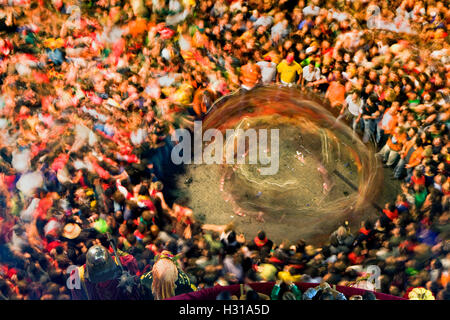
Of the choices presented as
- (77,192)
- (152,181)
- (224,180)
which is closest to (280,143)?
(224,180)

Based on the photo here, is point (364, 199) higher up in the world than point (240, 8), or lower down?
lower down

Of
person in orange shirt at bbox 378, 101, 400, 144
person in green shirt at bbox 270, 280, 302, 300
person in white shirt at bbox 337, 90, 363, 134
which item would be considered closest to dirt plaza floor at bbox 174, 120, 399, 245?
person in orange shirt at bbox 378, 101, 400, 144

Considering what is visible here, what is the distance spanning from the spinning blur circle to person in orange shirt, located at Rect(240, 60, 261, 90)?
0.15m

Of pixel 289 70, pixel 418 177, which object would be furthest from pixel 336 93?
pixel 418 177

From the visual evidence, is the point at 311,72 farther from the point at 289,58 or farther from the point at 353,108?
the point at 353,108

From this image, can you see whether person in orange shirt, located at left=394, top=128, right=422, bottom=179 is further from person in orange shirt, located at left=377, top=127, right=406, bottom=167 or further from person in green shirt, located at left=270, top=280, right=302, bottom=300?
person in green shirt, located at left=270, top=280, right=302, bottom=300

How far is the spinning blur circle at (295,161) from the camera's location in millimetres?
8539

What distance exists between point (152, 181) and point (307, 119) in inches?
137

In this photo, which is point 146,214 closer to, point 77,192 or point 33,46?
point 77,192

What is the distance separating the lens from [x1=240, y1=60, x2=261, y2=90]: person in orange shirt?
366 inches

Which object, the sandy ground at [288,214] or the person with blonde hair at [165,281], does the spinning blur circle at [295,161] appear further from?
the person with blonde hair at [165,281]

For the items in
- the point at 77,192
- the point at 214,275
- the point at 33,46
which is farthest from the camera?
the point at 33,46

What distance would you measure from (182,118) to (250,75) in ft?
5.59

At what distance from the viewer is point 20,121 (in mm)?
9047
